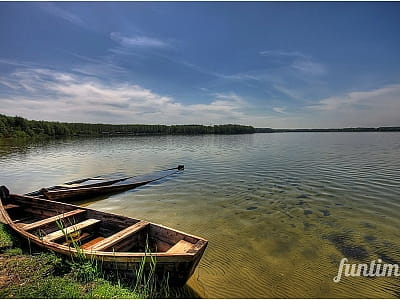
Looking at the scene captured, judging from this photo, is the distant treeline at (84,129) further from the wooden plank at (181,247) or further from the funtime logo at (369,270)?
the funtime logo at (369,270)

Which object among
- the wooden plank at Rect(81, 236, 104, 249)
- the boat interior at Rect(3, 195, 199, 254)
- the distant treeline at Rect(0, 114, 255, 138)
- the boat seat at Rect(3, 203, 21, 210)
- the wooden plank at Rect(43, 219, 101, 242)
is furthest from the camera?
the distant treeline at Rect(0, 114, 255, 138)

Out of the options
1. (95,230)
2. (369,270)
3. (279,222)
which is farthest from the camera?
(279,222)

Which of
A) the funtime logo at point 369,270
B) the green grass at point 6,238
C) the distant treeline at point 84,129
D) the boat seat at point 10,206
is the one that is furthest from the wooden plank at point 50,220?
the distant treeline at point 84,129

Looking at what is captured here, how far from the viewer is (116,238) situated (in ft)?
16.9

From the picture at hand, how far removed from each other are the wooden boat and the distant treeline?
87516 mm

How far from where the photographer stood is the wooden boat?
14.0ft

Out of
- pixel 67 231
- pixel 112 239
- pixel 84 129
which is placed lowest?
pixel 67 231

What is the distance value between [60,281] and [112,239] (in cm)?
119

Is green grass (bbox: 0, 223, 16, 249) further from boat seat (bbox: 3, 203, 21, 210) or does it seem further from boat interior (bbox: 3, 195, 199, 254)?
boat seat (bbox: 3, 203, 21, 210)

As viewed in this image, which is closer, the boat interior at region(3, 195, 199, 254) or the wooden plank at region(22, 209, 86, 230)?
the boat interior at region(3, 195, 199, 254)

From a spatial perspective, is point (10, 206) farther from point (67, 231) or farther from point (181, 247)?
point (181, 247)

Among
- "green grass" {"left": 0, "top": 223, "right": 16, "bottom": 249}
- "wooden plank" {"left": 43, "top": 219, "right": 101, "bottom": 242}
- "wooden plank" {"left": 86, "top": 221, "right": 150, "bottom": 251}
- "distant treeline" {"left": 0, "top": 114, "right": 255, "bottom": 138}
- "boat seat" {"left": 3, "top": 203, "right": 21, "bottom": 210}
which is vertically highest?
"distant treeline" {"left": 0, "top": 114, "right": 255, "bottom": 138}

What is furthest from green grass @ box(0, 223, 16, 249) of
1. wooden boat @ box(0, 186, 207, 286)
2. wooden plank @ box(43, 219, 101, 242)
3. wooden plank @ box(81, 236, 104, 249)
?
wooden plank @ box(81, 236, 104, 249)

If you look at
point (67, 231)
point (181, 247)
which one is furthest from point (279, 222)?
point (67, 231)
